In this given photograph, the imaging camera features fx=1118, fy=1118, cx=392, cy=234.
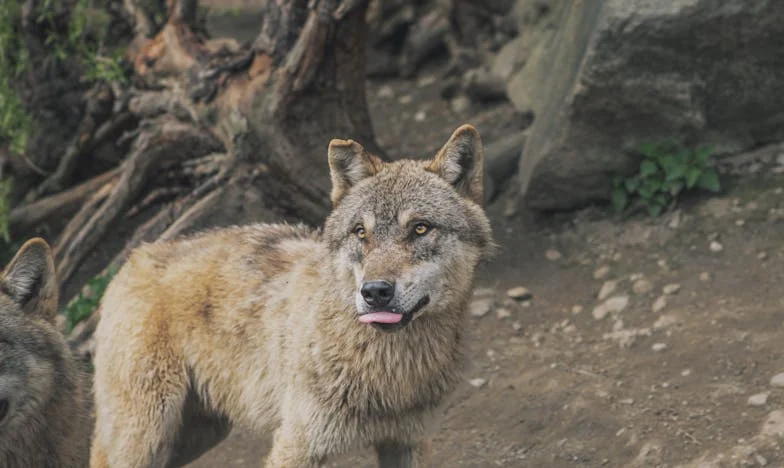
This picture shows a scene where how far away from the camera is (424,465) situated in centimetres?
545

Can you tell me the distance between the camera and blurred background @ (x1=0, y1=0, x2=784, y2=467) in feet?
21.4

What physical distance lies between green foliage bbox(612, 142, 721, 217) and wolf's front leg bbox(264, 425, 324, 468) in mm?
3753

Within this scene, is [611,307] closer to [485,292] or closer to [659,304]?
[659,304]

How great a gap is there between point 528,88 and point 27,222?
442 centimetres

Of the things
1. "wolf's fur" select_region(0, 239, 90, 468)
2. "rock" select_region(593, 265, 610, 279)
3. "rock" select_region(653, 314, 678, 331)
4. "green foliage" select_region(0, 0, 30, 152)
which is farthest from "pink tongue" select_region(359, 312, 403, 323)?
"green foliage" select_region(0, 0, 30, 152)

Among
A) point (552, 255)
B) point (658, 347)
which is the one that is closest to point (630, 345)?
point (658, 347)

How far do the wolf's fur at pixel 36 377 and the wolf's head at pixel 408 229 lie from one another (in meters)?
1.33

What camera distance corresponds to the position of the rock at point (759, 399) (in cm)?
593

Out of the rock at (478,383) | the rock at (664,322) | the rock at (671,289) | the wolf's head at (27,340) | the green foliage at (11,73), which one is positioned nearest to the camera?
the wolf's head at (27,340)

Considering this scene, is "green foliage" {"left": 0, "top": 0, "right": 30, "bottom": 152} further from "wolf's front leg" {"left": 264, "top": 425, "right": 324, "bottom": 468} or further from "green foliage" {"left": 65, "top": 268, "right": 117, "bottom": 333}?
"wolf's front leg" {"left": 264, "top": 425, "right": 324, "bottom": 468}

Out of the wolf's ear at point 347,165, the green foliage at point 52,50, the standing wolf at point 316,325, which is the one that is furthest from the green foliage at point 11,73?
the wolf's ear at point 347,165

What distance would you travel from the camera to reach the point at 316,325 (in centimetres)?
530

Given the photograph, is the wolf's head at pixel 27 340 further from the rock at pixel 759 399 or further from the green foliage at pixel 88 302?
the rock at pixel 759 399

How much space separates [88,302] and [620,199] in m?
3.92
